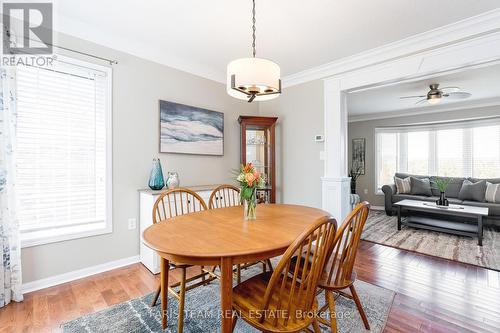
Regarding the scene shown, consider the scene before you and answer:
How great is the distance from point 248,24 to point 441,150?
5.51 meters

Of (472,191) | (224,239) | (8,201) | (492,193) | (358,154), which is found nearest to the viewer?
(224,239)

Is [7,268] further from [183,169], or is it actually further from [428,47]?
[428,47]

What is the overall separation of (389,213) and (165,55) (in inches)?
209

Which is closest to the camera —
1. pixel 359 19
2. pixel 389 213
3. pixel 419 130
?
pixel 359 19

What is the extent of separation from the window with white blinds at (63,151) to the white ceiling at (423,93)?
11.0 feet

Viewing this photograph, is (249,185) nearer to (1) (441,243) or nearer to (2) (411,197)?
(1) (441,243)

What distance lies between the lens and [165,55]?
115 inches

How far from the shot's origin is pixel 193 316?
1781 mm

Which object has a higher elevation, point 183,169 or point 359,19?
point 359,19

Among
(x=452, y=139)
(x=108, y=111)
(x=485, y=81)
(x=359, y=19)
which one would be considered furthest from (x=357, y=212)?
(x=452, y=139)

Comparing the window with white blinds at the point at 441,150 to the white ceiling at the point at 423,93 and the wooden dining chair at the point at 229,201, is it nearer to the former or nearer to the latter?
the white ceiling at the point at 423,93

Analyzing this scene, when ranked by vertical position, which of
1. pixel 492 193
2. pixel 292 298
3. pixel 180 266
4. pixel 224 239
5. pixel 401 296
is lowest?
pixel 401 296

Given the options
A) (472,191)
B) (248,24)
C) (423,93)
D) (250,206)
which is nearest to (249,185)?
(250,206)

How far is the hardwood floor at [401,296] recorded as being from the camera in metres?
1.71
